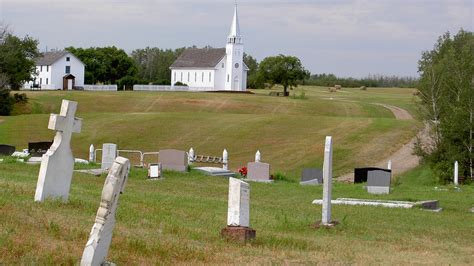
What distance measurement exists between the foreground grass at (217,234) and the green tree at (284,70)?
317 feet

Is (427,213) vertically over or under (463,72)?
under

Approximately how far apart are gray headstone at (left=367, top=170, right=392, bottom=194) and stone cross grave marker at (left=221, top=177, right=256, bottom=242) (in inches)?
667

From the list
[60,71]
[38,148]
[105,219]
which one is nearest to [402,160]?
[38,148]

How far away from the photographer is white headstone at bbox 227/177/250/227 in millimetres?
12594

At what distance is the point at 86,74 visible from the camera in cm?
14112

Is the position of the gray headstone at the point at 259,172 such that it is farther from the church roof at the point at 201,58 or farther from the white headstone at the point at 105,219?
the church roof at the point at 201,58

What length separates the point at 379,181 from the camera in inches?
1161

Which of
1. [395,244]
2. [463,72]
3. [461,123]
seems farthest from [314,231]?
[463,72]

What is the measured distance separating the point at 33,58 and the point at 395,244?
87.0 meters

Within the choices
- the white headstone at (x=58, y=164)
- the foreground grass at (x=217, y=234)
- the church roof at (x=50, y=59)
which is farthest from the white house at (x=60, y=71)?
the white headstone at (x=58, y=164)

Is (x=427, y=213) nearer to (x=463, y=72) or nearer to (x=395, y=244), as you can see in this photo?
(x=395, y=244)

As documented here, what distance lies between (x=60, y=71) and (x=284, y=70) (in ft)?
118

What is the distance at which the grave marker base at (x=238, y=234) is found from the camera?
12273 mm

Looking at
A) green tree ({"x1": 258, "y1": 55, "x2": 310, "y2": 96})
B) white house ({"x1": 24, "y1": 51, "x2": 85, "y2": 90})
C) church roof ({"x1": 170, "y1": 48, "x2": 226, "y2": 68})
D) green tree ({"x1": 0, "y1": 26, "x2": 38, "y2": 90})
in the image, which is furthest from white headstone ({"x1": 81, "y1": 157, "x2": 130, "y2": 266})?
church roof ({"x1": 170, "y1": 48, "x2": 226, "y2": 68})
